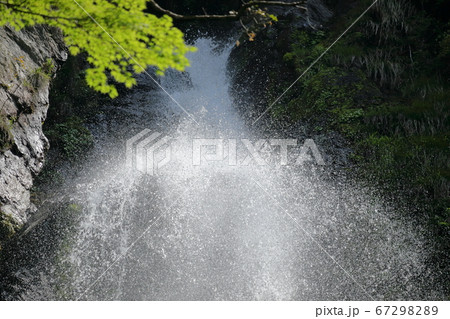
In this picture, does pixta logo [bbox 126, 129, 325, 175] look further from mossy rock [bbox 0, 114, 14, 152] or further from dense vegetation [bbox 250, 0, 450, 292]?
mossy rock [bbox 0, 114, 14, 152]

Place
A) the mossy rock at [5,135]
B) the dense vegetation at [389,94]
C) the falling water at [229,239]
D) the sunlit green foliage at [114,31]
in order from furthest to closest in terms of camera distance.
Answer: the dense vegetation at [389,94] → the falling water at [229,239] → the mossy rock at [5,135] → the sunlit green foliage at [114,31]

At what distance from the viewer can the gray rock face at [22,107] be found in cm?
580

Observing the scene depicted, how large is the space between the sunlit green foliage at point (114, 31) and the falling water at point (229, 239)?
4.44m

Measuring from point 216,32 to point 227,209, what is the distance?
9.77m

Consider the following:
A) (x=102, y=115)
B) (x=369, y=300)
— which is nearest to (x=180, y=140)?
(x=102, y=115)

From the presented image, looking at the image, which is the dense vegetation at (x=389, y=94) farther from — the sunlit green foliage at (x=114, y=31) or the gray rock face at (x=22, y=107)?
the gray rock face at (x=22, y=107)

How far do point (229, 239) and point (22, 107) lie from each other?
5036mm

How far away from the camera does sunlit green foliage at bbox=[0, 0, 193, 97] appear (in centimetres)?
368

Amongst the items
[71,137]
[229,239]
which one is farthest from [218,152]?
[71,137]

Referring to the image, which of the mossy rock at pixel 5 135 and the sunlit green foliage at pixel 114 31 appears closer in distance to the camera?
the sunlit green foliage at pixel 114 31

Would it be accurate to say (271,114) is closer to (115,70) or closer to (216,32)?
(216,32)

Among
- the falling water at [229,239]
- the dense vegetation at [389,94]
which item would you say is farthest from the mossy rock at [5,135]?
the dense vegetation at [389,94]

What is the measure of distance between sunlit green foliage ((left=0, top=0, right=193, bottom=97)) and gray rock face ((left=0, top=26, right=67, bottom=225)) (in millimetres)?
2075

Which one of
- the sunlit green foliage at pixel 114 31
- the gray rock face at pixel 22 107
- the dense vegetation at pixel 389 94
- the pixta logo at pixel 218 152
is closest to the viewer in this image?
the sunlit green foliage at pixel 114 31
